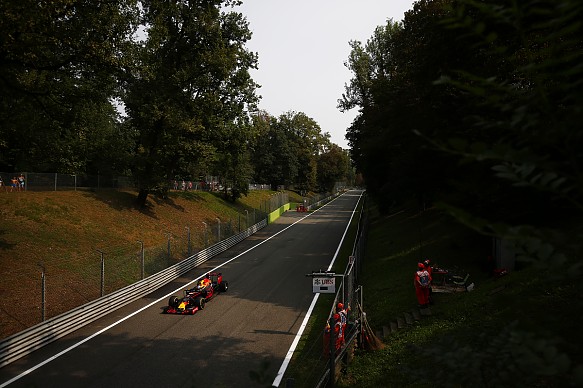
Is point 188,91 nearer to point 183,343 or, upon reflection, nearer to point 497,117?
point 183,343

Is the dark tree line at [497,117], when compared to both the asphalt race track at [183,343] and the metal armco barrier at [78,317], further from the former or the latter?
the metal armco barrier at [78,317]

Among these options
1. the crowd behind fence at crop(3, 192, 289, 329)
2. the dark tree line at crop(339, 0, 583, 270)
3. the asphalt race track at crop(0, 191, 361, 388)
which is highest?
the dark tree line at crop(339, 0, 583, 270)

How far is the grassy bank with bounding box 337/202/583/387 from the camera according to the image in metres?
2.21

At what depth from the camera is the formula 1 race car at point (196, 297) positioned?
52.4 feet

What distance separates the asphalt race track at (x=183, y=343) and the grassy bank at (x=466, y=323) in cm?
301

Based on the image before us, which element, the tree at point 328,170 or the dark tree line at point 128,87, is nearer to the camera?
the dark tree line at point 128,87

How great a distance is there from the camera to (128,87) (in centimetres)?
2711

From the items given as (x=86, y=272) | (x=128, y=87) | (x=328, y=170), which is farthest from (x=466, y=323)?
(x=328, y=170)

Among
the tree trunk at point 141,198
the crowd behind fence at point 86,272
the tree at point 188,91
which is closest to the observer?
the crowd behind fence at point 86,272

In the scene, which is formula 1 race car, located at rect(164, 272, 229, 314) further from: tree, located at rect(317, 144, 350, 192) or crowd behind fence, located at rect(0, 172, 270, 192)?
tree, located at rect(317, 144, 350, 192)

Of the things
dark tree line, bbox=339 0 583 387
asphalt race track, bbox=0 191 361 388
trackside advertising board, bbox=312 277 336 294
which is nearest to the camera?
dark tree line, bbox=339 0 583 387

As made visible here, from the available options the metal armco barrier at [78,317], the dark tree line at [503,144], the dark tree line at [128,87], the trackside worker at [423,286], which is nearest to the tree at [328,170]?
the dark tree line at [128,87]

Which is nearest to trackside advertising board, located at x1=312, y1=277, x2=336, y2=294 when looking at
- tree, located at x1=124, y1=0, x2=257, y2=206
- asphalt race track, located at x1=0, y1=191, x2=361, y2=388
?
asphalt race track, located at x1=0, y1=191, x2=361, y2=388

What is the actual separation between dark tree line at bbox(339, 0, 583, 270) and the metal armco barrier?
1226 cm
